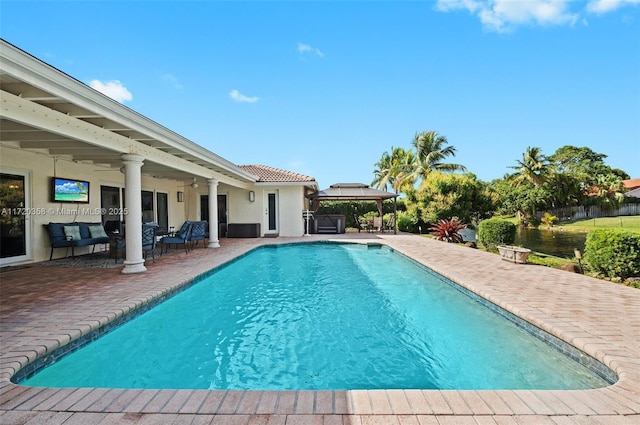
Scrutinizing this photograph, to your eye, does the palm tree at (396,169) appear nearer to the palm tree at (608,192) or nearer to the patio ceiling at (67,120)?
the palm tree at (608,192)

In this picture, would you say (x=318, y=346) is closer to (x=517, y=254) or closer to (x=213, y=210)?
(x=517, y=254)

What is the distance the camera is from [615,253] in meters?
6.28

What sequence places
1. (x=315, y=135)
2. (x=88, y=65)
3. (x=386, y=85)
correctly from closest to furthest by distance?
(x=88, y=65) → (x=386, y=85) → (x=315, y=135)

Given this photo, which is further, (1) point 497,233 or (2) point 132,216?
(1) point 497,233

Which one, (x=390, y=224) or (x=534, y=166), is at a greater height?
(x=534, y=166)

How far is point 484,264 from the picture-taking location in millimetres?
7957

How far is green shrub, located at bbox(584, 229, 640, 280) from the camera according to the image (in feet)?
19.9

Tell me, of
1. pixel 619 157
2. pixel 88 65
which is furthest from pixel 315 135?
pixel 619 157

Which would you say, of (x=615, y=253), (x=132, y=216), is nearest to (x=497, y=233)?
(x=615, y=253)

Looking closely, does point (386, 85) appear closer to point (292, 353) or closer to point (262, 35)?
point (262, 35)

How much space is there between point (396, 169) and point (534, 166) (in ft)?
45.4

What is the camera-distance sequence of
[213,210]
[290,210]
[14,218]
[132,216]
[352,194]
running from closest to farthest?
[132,216] < [14,218] < [213,210] < [290,210] < [352,194]

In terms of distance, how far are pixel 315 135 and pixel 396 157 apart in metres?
9.96

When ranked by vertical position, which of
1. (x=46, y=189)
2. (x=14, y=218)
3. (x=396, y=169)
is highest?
(x=396, y=169)
